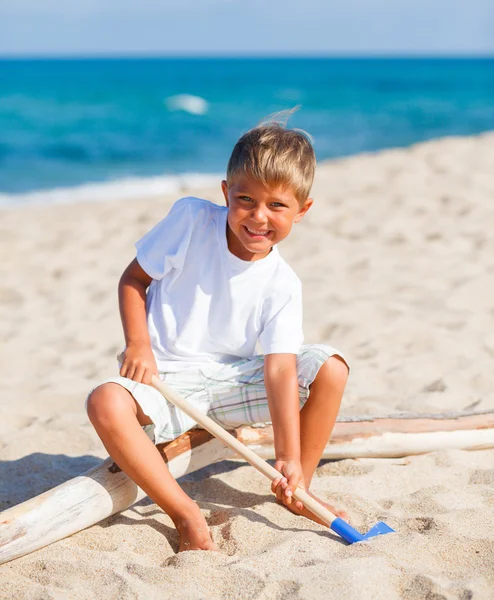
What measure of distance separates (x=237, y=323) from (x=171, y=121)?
18.6m

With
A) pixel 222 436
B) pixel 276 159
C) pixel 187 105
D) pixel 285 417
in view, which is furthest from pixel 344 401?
pixel 187 105

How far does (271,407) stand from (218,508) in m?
0.39

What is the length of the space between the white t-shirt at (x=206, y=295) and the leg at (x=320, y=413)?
0.47ft

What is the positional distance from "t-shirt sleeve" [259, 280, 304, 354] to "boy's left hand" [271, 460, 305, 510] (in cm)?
35

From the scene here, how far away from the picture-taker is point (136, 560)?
2090 millimetres

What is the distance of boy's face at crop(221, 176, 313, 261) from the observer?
91.0 inches

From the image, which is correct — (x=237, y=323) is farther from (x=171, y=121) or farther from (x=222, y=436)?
(x=171, y=121)

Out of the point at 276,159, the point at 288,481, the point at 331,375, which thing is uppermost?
the point at 276,159

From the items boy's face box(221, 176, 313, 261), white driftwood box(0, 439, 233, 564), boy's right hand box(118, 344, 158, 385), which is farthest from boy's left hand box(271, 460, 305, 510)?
boy's face box(221, 176, 313, 261)

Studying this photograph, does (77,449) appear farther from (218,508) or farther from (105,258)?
(105,258)

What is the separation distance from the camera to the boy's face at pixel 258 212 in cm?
231

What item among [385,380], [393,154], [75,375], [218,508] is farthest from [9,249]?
[393,154]

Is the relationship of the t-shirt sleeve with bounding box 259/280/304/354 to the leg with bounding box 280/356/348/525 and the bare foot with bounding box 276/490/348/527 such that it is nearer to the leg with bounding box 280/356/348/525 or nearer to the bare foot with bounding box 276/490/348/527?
the leg with bounding box 280/356/348/525

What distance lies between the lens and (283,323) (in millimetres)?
2404
